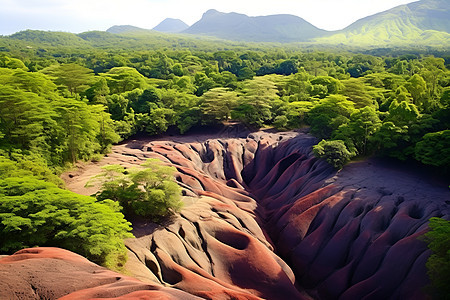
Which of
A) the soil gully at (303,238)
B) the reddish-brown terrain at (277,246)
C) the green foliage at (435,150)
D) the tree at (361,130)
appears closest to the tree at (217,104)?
the soil gully at (303,238)

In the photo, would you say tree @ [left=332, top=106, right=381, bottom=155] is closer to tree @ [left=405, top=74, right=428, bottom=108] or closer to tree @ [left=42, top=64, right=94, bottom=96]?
tree @ [left=405, top=74, right=428, bottom=108]

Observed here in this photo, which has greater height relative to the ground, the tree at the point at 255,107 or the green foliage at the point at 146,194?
the tree at the point at 255,107

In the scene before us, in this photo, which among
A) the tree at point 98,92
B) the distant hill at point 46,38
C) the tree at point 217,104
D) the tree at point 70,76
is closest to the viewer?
the tree at point 98,92

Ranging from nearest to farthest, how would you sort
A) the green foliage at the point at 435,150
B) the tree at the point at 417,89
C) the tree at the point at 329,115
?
the green foliage at the point at 435,150, the tree at the point at 329,115, the tree at the point at 417,89

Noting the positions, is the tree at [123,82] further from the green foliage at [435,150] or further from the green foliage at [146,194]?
the green foliage at [435,150]

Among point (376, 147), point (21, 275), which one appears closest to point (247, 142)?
point (376, 147)

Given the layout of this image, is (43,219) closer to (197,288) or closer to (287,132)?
(197,288)

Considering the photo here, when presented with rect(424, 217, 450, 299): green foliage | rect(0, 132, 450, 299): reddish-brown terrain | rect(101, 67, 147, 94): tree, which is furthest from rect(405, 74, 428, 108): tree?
rect(101, 67, 147, 94): tree
